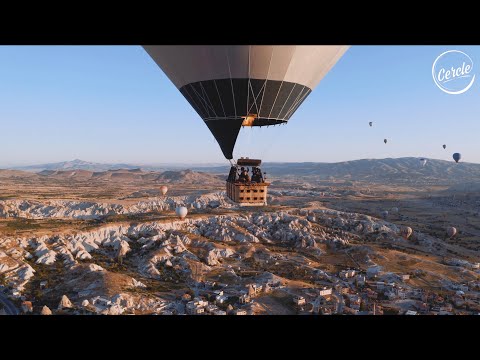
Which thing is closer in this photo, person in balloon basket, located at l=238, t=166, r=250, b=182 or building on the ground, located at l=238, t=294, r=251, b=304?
person in balloon basket, located at l=238, t=166, r=250, b=182

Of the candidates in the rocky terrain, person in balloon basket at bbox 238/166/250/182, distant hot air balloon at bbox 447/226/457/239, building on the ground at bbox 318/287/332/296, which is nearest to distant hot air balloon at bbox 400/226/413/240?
the rocky terrain

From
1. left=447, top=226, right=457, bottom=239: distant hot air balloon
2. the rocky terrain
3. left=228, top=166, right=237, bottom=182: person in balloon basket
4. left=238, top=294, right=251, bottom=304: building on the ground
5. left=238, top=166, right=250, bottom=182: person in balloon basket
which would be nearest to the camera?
left=238, top=166, right=250, bottom=182: person in balloon basket

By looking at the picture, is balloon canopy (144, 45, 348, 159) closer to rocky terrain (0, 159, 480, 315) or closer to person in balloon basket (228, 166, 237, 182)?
person in balloon basket (228, 166, 237, 182)

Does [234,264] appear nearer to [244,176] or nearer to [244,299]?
[244,299]

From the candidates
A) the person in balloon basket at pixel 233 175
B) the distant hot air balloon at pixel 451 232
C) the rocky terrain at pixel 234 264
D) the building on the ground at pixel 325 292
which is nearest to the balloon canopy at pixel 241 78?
the person in balloon basket at pixel 233 175

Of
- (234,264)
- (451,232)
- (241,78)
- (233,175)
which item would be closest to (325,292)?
(234,264)

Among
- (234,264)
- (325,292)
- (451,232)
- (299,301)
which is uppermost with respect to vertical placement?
(451,232)

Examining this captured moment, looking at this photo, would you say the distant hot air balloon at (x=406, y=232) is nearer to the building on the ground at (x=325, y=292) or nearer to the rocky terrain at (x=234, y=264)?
the rocky terrain at (x=234, y=264)
